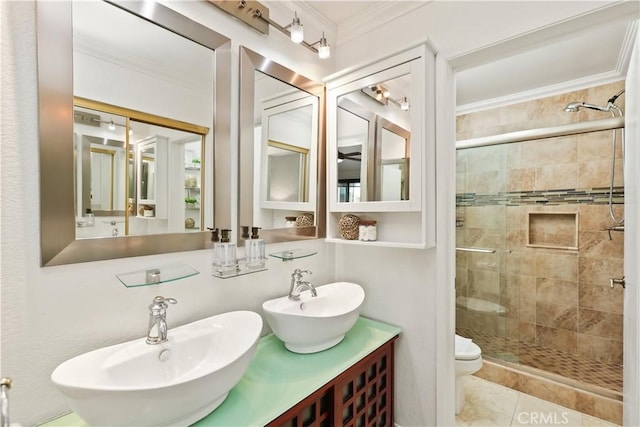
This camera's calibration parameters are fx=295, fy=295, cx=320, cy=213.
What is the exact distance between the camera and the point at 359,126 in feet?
5.77

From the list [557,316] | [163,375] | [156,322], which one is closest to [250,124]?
[156,322]

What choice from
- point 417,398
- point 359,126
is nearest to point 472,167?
point 359,126

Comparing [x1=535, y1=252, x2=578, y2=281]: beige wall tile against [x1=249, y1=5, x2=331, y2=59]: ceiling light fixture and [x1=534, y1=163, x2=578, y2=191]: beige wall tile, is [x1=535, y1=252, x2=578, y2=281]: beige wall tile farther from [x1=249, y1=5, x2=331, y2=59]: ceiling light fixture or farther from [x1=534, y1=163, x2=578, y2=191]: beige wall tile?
[x1=249, y1=5, x2=331, y2=59]: ceiling light fixture

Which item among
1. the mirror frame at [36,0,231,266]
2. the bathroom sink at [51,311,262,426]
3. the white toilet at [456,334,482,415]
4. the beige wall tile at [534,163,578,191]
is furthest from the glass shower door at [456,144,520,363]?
the mirror frame at [36,0,231,266]

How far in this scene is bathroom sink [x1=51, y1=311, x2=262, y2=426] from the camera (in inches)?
30.4

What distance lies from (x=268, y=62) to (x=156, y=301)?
1304 mm

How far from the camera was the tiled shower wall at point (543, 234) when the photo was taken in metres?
2.39

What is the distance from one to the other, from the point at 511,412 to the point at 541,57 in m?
2.53

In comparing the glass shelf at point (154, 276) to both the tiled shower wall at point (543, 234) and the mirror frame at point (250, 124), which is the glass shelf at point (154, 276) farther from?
the tiled shower wall at point (543, 234)

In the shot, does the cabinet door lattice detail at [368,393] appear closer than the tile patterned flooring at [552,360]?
Yes

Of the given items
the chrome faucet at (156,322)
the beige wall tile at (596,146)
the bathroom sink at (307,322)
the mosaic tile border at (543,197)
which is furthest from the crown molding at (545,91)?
the chrome faucet at (156,322)

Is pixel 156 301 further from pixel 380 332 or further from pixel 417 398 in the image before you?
pixel 417 398
